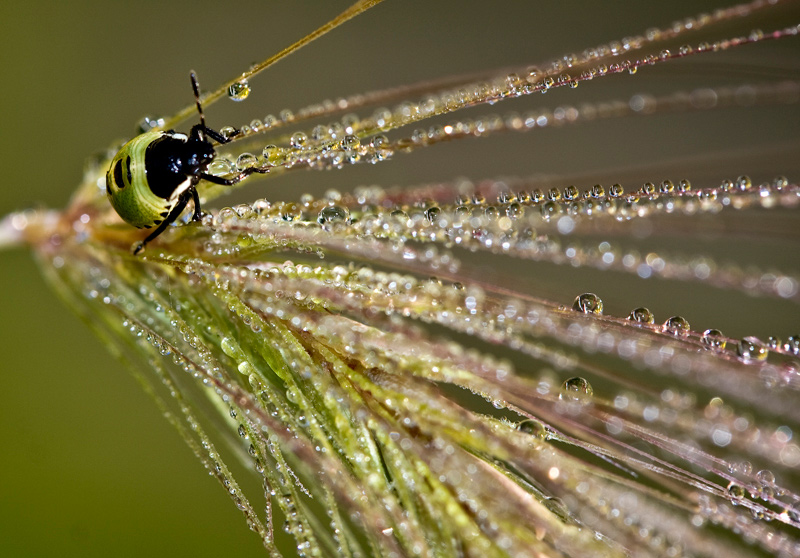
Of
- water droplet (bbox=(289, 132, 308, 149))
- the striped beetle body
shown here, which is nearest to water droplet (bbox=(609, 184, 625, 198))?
water droplet (bbox=(289, 132, 308, 149))

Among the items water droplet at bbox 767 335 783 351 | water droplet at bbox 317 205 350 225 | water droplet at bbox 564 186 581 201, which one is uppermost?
water droplet at bbox 317 205 350 225

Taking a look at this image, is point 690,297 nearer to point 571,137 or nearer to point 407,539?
point 571,137

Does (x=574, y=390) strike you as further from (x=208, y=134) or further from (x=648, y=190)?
(x=208, y=134)

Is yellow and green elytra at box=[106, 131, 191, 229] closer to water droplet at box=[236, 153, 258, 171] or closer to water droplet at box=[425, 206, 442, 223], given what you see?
water droplet at box=[236, 153, 258, 171]

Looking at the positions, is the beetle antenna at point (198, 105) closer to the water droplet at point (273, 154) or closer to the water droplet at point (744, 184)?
the water droplet at point (273, 154)

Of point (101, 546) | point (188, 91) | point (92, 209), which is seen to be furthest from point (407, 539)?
point (188, 91)

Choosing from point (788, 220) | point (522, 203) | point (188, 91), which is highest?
point (188, 91)

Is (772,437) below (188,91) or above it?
below
